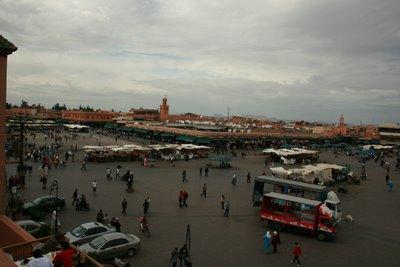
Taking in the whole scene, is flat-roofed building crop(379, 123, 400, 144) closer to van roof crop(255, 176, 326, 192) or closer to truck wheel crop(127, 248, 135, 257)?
van roof crop(255, 176, 326, 192)

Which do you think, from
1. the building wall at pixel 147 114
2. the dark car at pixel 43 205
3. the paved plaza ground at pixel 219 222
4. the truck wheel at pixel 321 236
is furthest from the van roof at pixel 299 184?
the building wall at pixel 147 114

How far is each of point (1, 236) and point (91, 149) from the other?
2912 centimetres

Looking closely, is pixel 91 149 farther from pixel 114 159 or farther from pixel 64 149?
pixel 64 149

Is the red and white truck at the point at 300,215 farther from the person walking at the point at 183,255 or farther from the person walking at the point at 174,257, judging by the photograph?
the person walking at the point at 174,257

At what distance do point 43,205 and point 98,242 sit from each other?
6.72 metres

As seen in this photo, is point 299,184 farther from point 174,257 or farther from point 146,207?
point 174,257

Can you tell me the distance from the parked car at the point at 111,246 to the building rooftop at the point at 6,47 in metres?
6.54

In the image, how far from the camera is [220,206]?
22.4 m

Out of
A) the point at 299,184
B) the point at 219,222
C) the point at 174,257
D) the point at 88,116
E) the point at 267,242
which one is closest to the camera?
the point at 174,257

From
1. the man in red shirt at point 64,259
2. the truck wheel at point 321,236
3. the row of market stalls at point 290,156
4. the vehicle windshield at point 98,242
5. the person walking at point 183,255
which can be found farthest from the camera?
the row of market stalls at point 290,156

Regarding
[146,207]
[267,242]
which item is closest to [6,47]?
[146,207]

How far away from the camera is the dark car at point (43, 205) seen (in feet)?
60.5

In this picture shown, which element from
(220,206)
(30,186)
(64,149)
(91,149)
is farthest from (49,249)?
(64,149)

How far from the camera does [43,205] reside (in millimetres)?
19094
